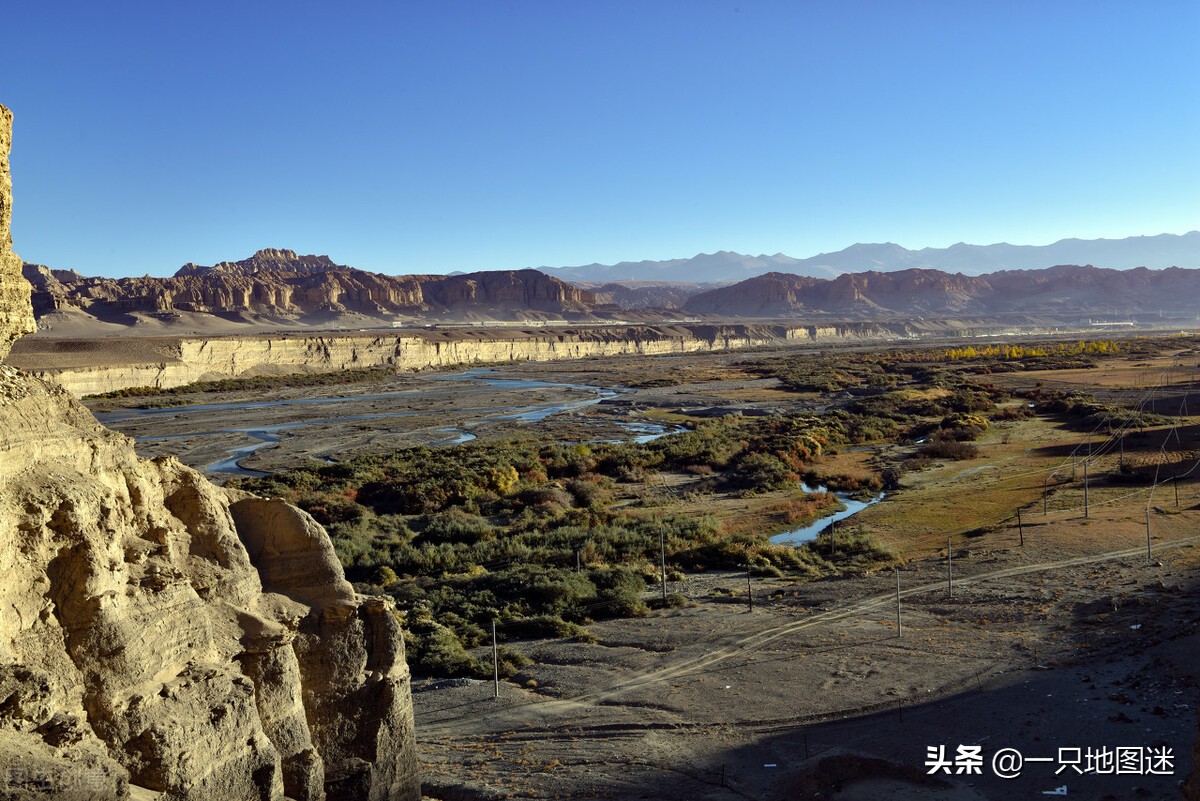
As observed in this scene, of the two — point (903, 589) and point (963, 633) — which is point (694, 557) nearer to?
point (903, 589)

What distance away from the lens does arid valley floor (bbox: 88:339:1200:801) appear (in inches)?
419

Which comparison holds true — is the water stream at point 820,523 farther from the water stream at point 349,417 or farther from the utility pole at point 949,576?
the water stream at point 349,417

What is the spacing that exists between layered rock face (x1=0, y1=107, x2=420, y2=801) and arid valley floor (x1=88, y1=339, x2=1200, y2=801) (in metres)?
2.44

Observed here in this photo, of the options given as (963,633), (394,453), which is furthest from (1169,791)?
(394,453)

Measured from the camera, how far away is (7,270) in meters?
7.22

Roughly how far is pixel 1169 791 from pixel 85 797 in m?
9.72

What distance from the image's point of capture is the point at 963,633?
618 inches

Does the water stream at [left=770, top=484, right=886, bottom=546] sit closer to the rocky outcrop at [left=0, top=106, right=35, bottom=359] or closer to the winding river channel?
the winding river channel

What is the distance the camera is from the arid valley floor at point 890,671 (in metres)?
10.6

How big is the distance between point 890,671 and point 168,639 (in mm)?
10479

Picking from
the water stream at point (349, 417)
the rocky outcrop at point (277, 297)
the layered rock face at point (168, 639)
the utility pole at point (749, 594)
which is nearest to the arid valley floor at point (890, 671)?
the utility pole at point (749, 594)

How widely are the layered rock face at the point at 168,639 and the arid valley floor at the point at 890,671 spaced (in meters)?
2.44

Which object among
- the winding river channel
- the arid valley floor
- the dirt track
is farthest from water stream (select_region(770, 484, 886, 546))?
the dirt track

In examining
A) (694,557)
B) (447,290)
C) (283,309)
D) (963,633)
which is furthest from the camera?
(447,290)
